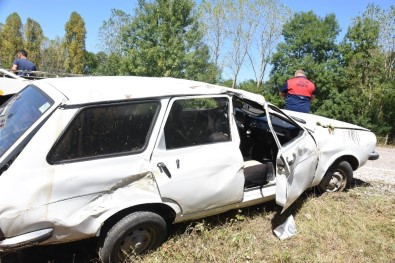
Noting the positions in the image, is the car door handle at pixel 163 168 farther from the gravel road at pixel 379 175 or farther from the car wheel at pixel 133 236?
the gravel road at pixel 379 175

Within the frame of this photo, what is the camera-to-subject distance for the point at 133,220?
3234 mm

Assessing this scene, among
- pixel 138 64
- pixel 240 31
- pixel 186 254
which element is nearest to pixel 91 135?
pixel 186 254

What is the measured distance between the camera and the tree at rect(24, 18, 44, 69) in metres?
43.0

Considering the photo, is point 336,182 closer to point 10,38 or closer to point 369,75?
point 369,75

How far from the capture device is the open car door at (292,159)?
3963 millimetres

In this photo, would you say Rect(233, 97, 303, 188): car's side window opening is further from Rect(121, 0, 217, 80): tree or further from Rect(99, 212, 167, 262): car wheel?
Rect(121, 0, 217, 80): tree

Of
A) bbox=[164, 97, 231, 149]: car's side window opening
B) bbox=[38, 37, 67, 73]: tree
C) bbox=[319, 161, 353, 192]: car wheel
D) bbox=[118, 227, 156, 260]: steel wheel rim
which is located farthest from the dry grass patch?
bbox=[38, 37, 67, 73]: tree

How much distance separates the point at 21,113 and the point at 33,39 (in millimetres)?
46403

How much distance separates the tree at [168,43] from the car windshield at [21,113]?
1737 centimetres

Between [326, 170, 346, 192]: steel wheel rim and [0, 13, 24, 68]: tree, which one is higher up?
[0, 13, 24, 68]: tree

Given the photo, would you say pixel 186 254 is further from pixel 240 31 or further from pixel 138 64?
pixel 240 31

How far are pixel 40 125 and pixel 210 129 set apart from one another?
1729mm

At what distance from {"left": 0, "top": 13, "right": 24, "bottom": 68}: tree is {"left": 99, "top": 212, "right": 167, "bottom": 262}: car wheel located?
1694 inches

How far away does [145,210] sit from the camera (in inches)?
134
